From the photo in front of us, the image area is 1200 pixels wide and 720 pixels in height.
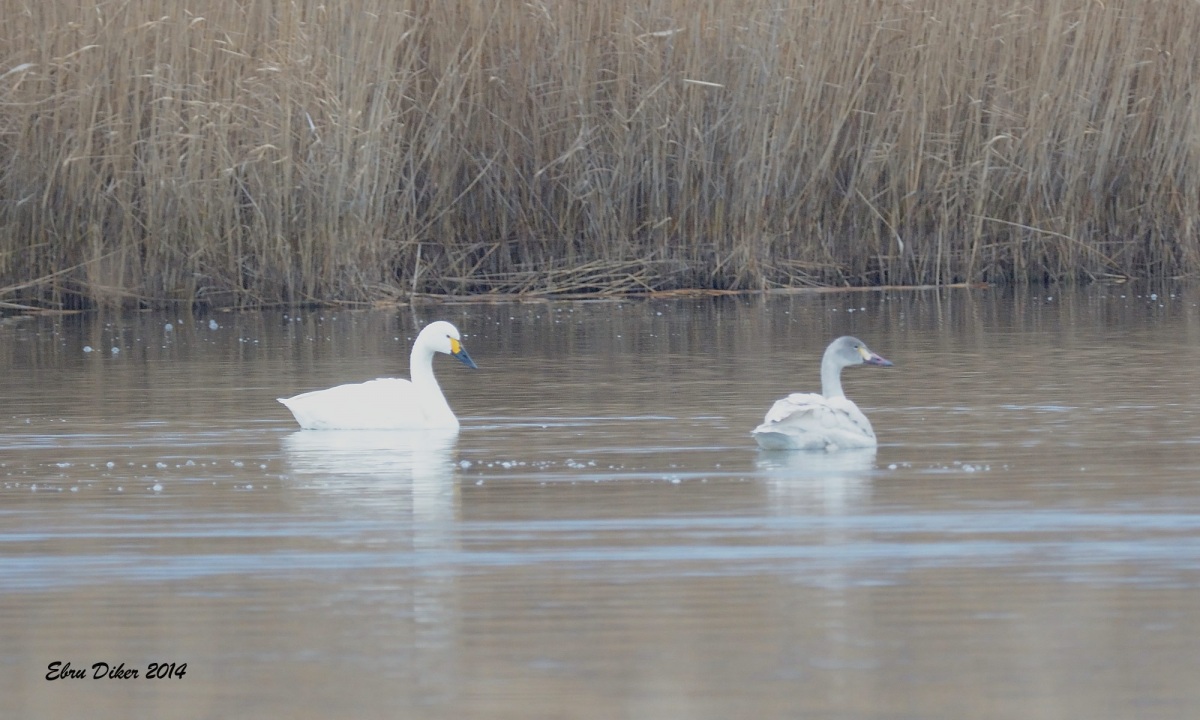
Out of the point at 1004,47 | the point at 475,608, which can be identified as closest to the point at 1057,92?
the point at 1004,47

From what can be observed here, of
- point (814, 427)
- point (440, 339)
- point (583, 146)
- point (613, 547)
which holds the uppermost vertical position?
point (583, 146)

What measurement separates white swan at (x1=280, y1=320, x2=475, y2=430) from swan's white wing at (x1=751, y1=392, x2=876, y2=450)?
153cm

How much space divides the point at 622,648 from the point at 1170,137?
12.4 m

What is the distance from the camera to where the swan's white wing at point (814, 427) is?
7.11 meters

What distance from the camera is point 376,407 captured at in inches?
331

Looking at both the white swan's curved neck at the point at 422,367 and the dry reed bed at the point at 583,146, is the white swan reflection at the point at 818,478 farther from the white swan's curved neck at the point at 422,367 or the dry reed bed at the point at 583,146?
the dry reed bed at the point at 583,146

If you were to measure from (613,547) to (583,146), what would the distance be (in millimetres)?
9221

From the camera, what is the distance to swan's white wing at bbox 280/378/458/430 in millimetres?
8242

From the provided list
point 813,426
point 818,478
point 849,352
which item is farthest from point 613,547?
point 849,352

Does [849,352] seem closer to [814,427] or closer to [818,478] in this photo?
[814,427]

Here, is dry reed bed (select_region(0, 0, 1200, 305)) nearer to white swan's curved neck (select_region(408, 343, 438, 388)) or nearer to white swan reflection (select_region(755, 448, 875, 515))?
white swan's curved neck (select_region(408, 343, 438, 388))

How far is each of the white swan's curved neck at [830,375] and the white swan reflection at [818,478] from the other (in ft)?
2.71

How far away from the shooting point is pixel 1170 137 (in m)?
15.7

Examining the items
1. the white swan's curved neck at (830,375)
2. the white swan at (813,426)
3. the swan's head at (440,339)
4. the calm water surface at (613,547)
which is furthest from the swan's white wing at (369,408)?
the white swan at (813,426)
